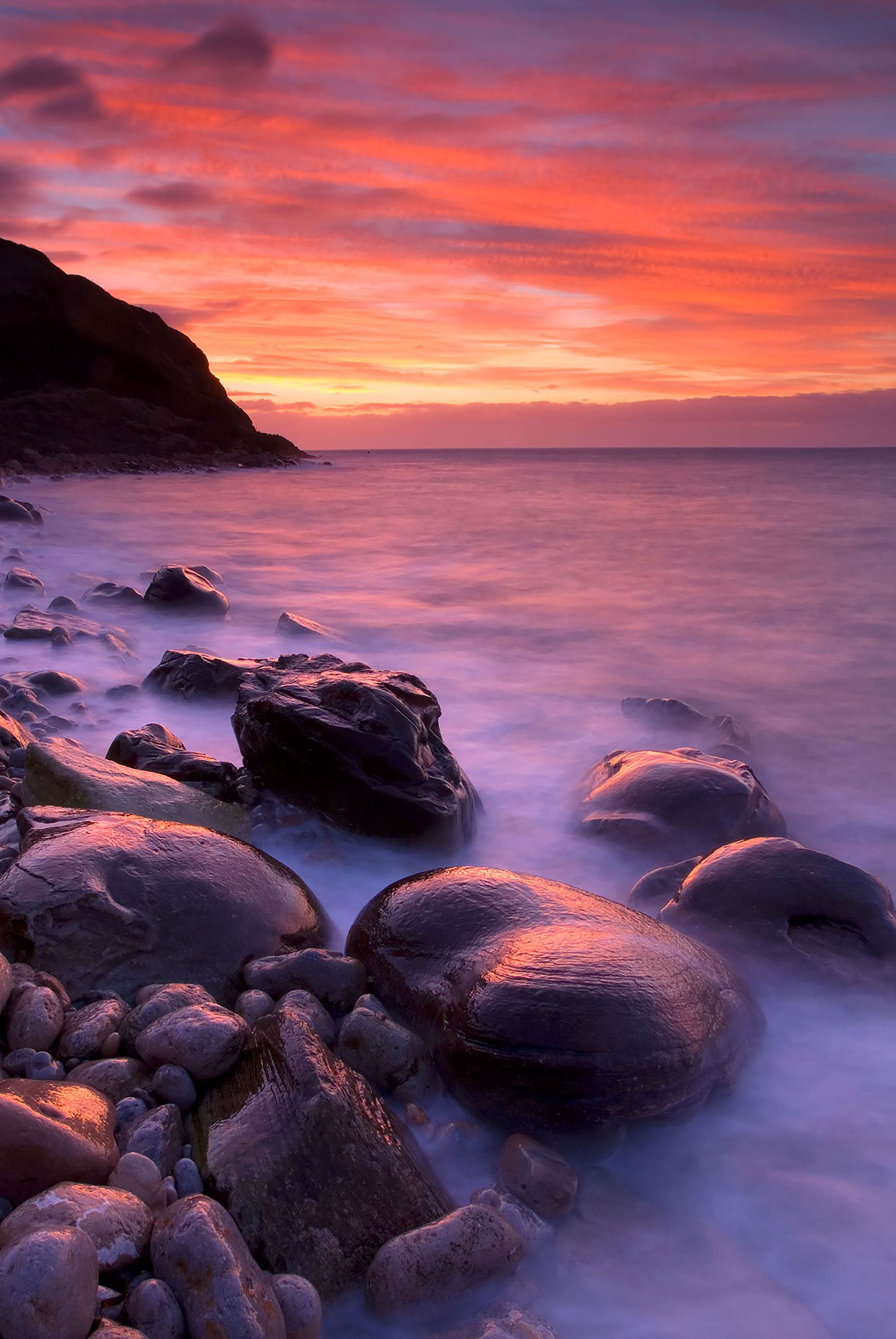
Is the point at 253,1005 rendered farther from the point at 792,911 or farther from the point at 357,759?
the point at 792,911

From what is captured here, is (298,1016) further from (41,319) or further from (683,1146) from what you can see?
(41,319)

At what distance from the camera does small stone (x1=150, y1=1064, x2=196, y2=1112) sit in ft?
6.46

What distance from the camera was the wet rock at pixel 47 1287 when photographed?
128cm

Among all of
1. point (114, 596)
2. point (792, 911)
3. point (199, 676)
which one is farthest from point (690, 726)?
point (114, 596)

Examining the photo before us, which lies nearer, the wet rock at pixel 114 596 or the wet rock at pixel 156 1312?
the wet rock at pixel 156 1312

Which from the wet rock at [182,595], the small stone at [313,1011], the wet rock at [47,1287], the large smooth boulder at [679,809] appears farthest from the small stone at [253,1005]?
the wet rock at [182,595]

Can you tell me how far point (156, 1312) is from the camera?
1.41 metres

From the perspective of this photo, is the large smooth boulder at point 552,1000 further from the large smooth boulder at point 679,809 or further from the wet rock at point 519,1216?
the large smooth boulder at point 679,809

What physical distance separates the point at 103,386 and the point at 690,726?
149ft

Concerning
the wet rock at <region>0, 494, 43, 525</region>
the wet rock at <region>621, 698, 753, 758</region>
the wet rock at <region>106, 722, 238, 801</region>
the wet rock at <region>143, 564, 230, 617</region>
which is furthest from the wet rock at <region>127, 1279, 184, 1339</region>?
the wet rock at <region>0, 494, 43, 525</region>

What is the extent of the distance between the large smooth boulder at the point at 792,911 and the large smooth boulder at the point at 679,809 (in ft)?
1.91

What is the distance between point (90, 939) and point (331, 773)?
1446 millimetres

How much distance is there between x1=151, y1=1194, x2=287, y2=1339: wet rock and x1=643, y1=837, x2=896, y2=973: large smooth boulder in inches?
77.8

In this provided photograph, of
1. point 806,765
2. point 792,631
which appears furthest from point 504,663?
point 792,631
